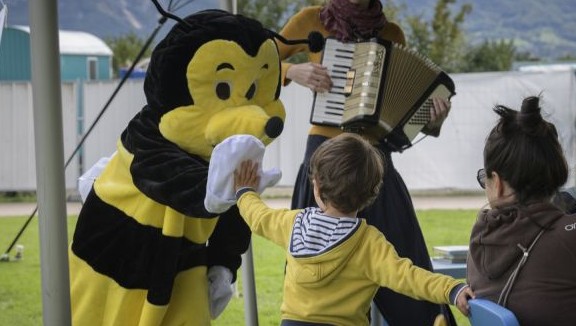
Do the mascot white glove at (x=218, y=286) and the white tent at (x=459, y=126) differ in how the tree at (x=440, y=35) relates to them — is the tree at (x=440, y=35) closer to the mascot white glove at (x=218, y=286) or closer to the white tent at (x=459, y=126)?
the white tent at (x=459, y=126)

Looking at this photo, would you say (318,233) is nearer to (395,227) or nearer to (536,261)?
(536,261)

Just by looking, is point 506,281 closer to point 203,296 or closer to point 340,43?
point 203,296

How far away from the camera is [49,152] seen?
8.28 ft

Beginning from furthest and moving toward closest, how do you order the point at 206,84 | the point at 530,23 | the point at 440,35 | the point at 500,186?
the point at 530,23
the point at 440,35
the point at 206,84
the point at 500,186

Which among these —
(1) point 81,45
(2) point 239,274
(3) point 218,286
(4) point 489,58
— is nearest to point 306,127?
(2) point 239,274

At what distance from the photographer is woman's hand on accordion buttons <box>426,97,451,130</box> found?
11.8 ft

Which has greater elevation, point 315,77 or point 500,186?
point 500,186

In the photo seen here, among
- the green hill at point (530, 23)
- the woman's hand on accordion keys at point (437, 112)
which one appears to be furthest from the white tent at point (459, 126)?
the green hill at point (530, 23)

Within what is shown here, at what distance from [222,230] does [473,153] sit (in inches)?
401

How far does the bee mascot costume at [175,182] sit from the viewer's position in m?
2.71

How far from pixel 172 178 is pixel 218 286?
0.50 m

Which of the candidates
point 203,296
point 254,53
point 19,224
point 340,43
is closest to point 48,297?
point 203,296

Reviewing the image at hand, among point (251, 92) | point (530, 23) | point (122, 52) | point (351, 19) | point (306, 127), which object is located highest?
point (351, 19)

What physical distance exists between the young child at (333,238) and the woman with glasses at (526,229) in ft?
0.94
